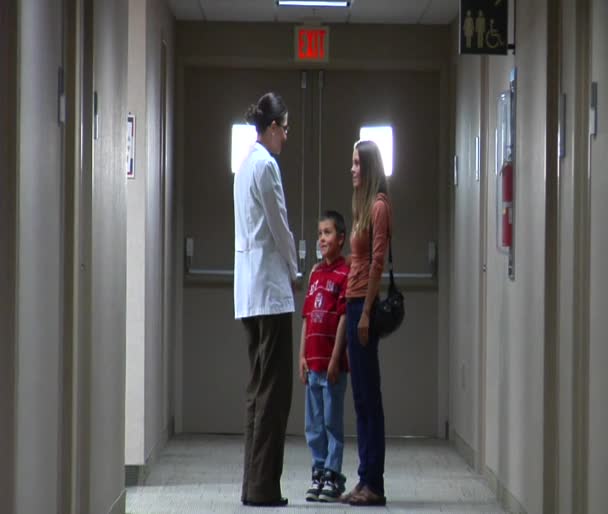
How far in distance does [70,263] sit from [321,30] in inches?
165

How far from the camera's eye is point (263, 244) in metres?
5.34

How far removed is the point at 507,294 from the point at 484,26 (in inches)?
45.6

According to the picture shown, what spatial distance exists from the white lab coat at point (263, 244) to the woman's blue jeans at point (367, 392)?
306 mm

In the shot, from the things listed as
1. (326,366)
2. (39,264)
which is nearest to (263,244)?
(326,366)

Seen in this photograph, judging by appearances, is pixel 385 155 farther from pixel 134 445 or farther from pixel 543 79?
pixel 543 79

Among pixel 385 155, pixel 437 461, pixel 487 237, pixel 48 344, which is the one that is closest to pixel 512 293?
pixel 487 237

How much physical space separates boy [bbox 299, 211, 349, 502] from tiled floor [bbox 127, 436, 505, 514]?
17cm

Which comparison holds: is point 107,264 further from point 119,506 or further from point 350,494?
point 350,494

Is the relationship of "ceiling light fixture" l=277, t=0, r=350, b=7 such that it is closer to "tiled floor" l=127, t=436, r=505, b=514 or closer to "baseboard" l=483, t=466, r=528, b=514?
"tiled floor" l=127, t=436, r=505, b=514

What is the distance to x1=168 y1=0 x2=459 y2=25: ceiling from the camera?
24.2 ft

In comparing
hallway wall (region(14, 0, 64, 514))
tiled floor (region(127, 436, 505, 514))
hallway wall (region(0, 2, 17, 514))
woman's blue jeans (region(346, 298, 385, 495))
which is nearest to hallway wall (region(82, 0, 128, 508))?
hallway wall (region(14, 0, 64, 514))

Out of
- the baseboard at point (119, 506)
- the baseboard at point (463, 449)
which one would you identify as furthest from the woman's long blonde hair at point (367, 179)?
the baseboard at point (463, 449)

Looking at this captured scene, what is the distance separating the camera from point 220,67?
8.02 metres

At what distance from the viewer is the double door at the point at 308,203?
801 centimetres
